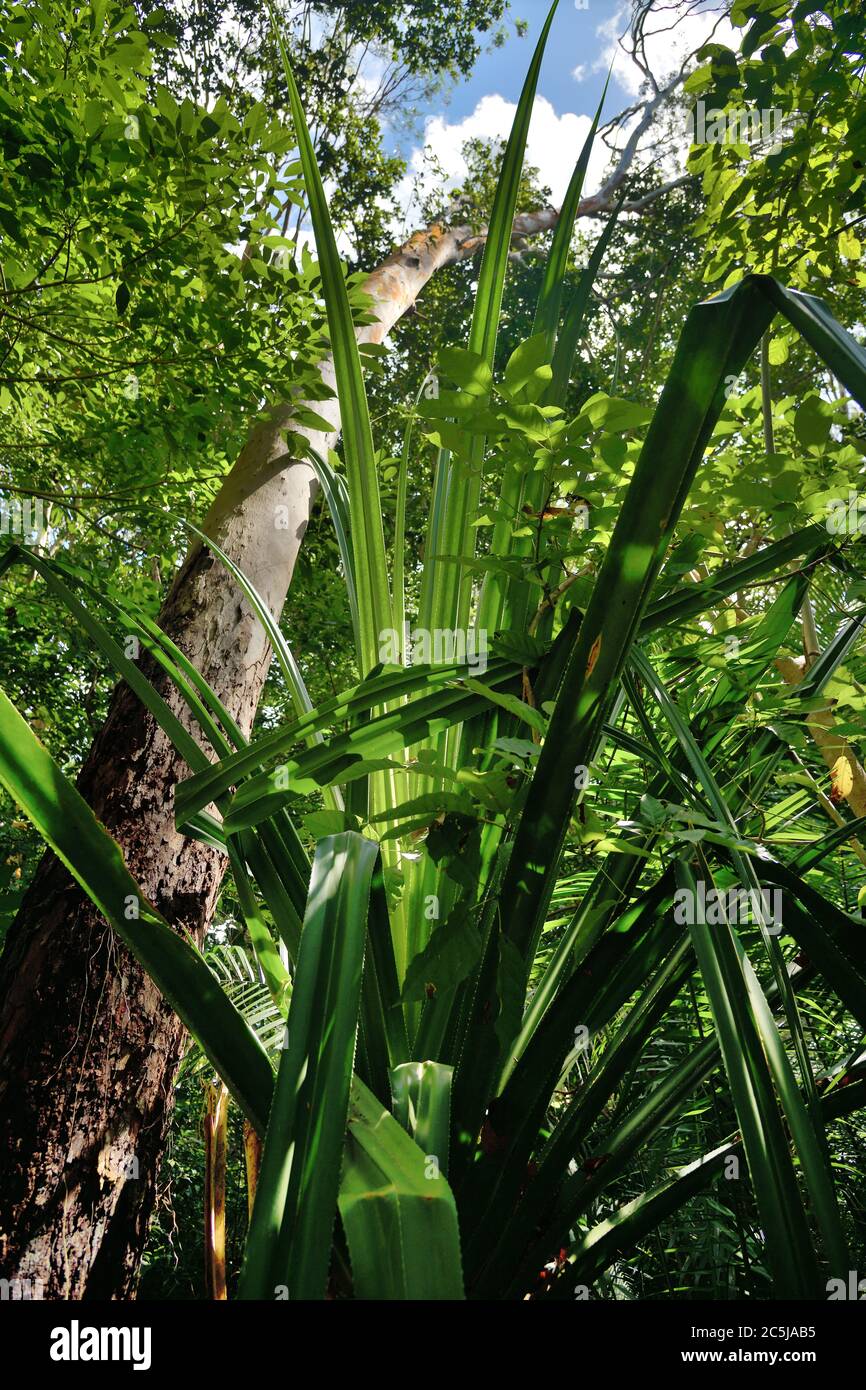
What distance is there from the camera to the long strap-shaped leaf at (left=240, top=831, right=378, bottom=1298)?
0.31 metres

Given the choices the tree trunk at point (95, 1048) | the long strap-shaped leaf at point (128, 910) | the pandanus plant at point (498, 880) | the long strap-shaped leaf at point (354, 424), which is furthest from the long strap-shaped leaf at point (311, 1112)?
the tree trunk at point (95, 1048)

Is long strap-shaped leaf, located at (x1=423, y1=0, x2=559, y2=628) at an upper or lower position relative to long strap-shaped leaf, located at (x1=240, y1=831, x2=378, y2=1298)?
upper

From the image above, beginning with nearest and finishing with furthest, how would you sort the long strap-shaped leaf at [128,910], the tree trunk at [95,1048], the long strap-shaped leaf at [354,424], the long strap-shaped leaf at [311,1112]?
the long strap-shaped leaf at [311,1112] < the long strap-shaped leaf at [128,910] < the long strap-shaped leaf at [354,424] < the tree trunk at [95,1048]

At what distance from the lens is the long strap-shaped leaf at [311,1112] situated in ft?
1.02

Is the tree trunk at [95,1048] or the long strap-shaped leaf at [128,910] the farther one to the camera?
the tree trunk at [95,1048]

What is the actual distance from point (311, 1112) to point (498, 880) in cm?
27

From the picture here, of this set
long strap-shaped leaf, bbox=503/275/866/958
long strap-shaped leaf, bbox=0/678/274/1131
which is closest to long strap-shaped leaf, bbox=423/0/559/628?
long strap-shaped leaf, bbox=503/275/866/958

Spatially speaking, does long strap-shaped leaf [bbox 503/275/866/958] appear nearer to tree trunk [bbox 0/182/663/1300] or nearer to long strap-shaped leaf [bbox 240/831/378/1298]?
long strap-shaped leaf [bbox 240/831/378/1298]

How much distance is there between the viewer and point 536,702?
22.8 inches

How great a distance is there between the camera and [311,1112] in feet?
1.08

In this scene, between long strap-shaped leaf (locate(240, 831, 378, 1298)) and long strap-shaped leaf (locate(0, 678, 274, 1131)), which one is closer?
long strap-shaped leaf (locate(240, 831, 378, 1298))

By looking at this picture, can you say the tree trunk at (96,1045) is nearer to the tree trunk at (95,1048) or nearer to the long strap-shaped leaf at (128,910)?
the tree trunk at (95,1048)
